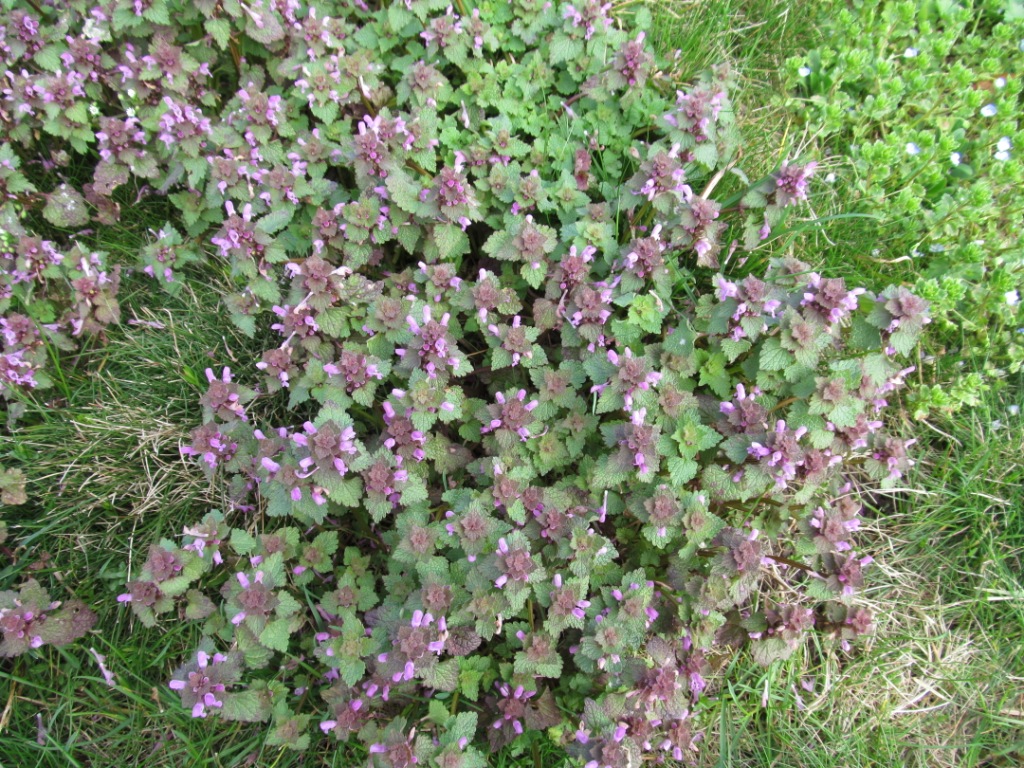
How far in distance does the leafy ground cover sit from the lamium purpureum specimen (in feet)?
0.66

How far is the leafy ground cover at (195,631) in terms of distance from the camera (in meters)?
3.01

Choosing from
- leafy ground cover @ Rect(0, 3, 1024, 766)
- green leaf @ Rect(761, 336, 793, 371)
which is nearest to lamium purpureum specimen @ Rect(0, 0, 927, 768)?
green leaf @ Rect(761, 336, 793, 371)

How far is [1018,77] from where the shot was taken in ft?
14.1

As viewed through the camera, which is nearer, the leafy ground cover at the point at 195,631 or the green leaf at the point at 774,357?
the green leaf at the point at 774,357

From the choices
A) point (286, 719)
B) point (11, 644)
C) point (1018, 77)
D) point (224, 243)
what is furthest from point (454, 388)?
point (1018, 77)

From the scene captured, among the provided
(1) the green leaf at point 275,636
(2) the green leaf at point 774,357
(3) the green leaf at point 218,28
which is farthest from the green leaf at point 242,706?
(3) the green leaf at point 218,28

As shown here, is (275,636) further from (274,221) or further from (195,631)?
(274,221)

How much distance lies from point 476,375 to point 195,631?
62.4 inches

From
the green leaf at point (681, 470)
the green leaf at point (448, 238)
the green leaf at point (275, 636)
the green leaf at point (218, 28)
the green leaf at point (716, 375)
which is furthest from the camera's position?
the green leaf at point (218, 28)

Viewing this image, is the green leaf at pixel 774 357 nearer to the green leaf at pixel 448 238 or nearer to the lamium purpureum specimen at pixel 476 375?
the lamium purpureum specimen at pixel 476 375

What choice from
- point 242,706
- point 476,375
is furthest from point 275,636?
point 476,375

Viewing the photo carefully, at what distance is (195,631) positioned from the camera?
3146 millimetres

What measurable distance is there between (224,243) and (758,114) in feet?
9.60

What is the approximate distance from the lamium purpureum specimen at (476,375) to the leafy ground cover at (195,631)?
0.66ft
